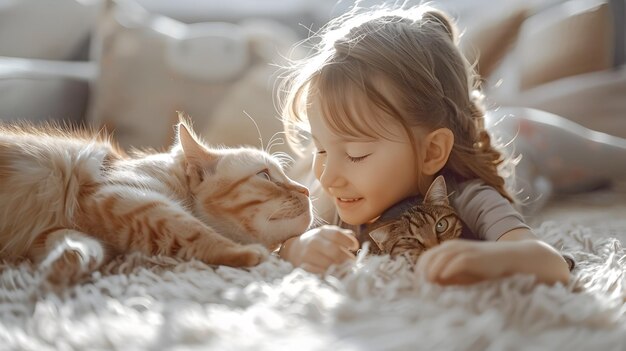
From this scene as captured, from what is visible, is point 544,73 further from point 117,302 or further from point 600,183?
point 117,302

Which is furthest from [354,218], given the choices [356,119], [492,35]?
[492,35]

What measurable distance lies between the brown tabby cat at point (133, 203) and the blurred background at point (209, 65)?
639 millimetres

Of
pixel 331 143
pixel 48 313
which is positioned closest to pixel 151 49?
pixel 331 143

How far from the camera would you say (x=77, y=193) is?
1025 millimetres

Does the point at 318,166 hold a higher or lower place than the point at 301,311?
higher

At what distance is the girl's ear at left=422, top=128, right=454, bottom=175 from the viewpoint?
1135 mm

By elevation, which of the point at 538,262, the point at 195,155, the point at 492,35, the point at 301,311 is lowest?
the point at 538,262

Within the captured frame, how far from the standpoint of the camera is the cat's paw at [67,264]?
2.75 feet

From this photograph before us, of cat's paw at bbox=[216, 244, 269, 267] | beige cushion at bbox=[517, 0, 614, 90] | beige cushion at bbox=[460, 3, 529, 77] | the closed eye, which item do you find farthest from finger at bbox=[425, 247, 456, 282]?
beige cushion at bbox=[517, 0, 614, 90]

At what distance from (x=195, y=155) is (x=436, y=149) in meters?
0.46

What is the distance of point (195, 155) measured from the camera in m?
1.12

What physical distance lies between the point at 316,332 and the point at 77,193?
1.85ft

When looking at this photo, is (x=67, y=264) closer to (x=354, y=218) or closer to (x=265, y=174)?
(x=265, y=174)

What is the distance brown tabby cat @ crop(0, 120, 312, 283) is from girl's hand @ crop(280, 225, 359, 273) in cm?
5
